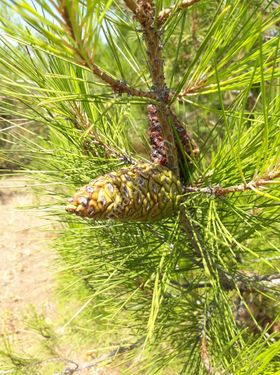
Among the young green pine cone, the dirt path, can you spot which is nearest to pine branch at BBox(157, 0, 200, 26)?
the young green pine cone

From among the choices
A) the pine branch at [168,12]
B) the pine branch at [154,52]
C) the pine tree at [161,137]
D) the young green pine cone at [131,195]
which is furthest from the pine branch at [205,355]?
the pine branch at [168,12]

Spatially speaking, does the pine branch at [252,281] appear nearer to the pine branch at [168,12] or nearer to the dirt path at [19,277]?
the pine branch at [168,12]

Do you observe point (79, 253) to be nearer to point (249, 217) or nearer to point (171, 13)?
point (249, 217)

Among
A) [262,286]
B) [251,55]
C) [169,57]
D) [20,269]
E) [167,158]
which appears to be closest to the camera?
[251,55]

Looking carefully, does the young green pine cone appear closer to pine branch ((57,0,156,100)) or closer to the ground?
pine branch ((57,0,156,100))

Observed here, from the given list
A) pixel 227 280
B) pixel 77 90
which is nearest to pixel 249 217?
pixel 227 280
